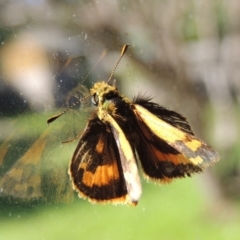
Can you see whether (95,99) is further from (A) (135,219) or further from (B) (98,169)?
(A) (135,219)

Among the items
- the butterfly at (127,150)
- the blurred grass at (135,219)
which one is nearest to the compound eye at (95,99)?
the butterfly at (127,150)

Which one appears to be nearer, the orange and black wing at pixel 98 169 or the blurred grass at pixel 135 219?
the orange and black wing at pixel 98 169

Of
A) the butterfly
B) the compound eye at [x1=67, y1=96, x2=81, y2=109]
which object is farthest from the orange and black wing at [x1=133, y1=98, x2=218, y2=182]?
the compound eye at [x1=67, y1=96, x2=81, y2=109]

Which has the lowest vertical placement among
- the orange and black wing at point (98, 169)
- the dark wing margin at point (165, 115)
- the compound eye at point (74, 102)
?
the orange and black wing at point (98, 169)

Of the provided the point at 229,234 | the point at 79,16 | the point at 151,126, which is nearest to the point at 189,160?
the point at 151,126

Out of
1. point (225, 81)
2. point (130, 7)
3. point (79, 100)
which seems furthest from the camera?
point (225, 81)

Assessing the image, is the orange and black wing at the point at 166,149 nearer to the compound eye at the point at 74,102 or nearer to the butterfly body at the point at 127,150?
the butterfly body at the point at 127,150

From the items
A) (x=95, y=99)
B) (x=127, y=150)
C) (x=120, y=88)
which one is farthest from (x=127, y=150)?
(x=120, y=88)

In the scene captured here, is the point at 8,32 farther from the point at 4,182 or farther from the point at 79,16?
the point at 79,16
